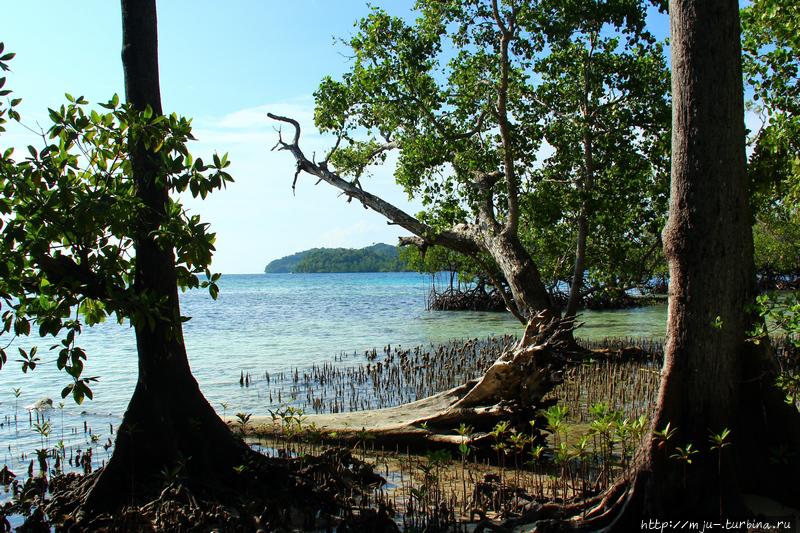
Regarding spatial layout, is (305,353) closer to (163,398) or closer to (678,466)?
(163,398)

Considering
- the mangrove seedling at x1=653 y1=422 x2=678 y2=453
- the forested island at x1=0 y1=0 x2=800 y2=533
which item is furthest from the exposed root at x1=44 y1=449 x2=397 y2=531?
the mangrove seedling at x1=653 y1=422 x2=678 y2=453

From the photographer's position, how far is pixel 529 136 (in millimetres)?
13391

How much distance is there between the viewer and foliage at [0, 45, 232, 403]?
4.16 meters

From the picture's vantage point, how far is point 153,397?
17.4 ft

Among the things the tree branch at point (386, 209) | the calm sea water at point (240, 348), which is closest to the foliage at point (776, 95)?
the tree branch at point (386, 209)

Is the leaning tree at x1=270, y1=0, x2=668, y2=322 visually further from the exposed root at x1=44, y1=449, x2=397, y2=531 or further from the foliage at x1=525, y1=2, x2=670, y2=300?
the exposed root at x1=44, y1=449, x2=397, y2=531

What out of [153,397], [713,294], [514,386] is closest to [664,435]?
[713,294]

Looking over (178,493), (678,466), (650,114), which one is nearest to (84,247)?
(178,493)

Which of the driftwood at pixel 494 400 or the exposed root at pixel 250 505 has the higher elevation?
the driftwood at pixel 494 400

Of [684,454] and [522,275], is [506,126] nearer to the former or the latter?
[522,275]

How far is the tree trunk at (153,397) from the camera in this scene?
5117mm

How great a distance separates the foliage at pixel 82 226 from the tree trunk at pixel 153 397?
389 millimetres

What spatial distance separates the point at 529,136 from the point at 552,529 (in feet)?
33.1

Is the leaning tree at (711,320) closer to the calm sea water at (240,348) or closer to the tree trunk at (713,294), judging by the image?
the tree trunk at (713,294)
